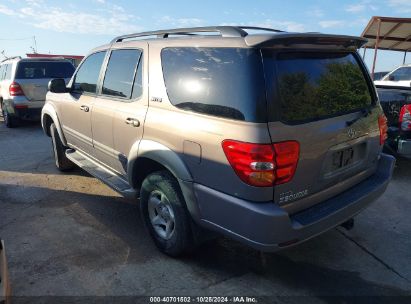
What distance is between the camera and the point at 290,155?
2.42 metres

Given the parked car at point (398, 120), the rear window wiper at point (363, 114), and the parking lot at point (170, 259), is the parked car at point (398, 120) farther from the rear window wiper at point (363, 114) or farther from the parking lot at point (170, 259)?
the rear window wiper at point (363, 114)

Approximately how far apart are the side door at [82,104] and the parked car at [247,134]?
0.71 m

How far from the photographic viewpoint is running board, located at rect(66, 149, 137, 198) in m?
3.66

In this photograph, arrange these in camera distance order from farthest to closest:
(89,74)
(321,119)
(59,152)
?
(59,152) → (89,74) → (321,119)

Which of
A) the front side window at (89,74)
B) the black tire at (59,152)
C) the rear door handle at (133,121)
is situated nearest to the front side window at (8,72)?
the black tire at (59,152)

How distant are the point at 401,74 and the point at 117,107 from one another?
29.1 ft

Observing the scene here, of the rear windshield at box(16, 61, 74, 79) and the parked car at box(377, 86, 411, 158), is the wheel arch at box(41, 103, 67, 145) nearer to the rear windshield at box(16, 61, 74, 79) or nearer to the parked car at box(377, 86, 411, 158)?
the rear windshield at box(16, 61, 74, 79)

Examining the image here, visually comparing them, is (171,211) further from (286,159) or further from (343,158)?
(343,158)

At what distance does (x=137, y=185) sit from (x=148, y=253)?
67cm

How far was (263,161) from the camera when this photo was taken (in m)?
2.35

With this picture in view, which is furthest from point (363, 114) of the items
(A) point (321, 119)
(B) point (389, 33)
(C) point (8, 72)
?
(B) point (389, 33)

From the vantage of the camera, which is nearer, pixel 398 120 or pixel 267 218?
pixel 267 218

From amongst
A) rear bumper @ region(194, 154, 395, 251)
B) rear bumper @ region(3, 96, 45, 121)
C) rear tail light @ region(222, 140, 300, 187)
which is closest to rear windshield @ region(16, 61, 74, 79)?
rear bumper @ region(3, 96, 45, 121)

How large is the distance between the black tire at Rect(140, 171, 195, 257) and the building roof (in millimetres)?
7994
